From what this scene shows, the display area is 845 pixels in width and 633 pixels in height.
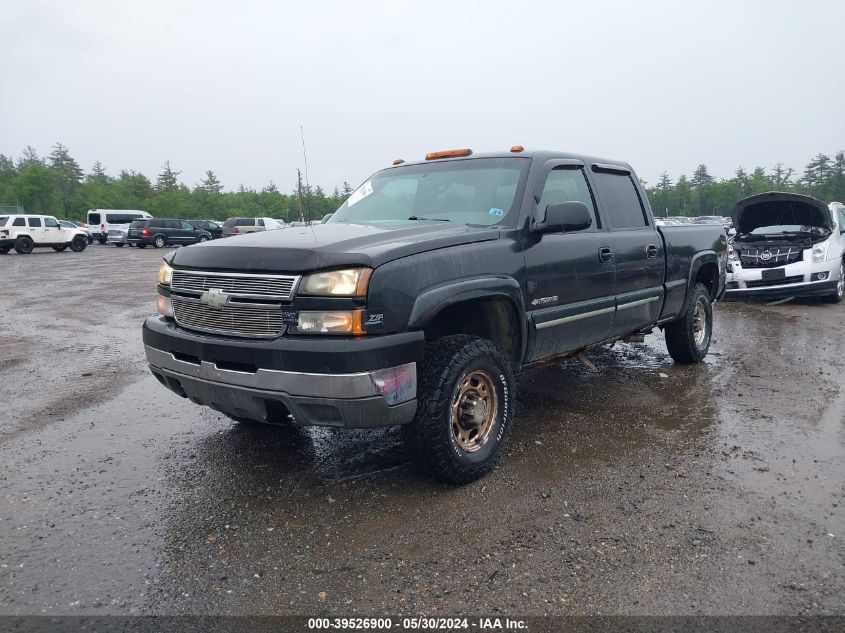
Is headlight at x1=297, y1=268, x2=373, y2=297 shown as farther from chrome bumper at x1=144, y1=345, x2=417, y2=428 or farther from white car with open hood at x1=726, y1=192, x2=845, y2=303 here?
white car with open hood at x1=726, y1=192, x2=845, y2=303

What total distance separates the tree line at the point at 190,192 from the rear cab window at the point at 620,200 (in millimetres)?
51564

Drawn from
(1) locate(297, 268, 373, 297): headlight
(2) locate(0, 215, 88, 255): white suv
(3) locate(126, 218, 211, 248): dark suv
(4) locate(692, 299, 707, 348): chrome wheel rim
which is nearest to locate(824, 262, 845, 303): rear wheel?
(4) locate(692, 299, 707, 348): chrome wheel rim

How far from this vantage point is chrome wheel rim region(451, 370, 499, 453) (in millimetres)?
3396

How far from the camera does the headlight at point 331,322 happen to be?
2877 millimetres

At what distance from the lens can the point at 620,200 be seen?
16.6 feet

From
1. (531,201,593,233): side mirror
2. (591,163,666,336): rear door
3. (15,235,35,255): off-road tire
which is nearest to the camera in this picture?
(531,201,593,233): side mirror

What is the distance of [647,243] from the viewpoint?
5012mm

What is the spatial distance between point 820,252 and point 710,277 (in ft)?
17.7

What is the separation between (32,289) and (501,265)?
13.7m

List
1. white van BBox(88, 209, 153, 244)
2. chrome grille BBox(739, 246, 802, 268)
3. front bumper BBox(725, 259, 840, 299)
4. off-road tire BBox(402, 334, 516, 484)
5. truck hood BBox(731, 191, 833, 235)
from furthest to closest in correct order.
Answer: white van BBox(88, 209, 153, 244) → truck hood BBox(731, 191, 833, 235) → chrome grille BBox(739, 246, 802, 268) → front bumper BBox(725, 259, 840, 299) → off-road tire BBox(402, 334, 516, 484)

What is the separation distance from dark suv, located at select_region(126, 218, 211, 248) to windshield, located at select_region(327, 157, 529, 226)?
3169 cm

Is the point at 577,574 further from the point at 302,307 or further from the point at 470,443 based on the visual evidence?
the point at 302,307

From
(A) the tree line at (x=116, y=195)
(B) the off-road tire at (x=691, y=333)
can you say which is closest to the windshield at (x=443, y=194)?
(B) the off-road tire at (x=691, y=333)

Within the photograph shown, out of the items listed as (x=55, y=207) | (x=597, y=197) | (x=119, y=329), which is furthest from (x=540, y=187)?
(x=55, y=207)
